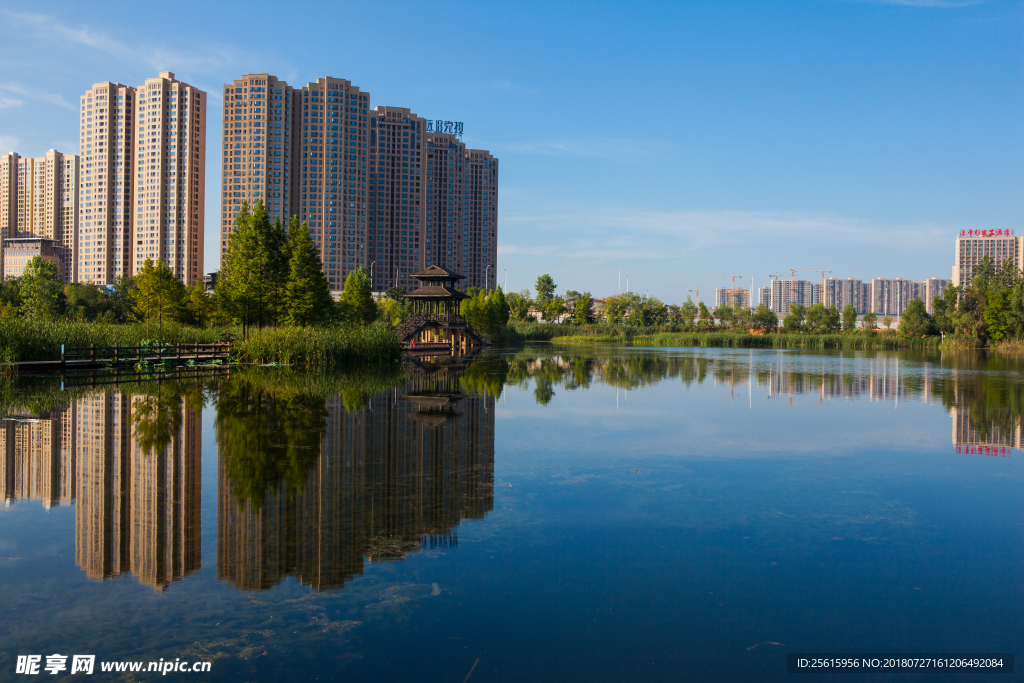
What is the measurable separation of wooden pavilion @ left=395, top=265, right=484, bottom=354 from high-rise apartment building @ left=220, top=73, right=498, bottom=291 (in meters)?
71.3

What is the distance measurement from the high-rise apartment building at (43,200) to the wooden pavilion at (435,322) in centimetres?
11033

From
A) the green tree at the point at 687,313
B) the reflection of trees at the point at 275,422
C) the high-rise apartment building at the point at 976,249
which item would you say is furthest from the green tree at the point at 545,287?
the high-rise apartment building at the point at 976,249

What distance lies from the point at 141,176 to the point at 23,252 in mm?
33298

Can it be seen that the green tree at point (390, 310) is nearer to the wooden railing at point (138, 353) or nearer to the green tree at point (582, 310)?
the green tree at point (582, 310)

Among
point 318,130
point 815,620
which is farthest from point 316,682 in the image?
point 318,130

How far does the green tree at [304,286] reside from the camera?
38.3 meters

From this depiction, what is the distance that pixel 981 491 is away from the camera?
9383mm

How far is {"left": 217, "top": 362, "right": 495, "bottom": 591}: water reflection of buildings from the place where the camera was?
601 centimetres

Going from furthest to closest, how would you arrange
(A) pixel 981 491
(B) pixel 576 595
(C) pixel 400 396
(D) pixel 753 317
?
(D) pixel 753 317, (C) pixel 400 396, (A) pixel 981 491, (B) pixel 576 595

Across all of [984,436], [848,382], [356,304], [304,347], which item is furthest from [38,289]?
[984,436]

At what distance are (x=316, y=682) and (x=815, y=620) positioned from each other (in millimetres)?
3921

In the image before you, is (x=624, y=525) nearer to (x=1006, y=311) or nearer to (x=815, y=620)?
(x=815, y=620)

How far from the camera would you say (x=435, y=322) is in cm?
4969

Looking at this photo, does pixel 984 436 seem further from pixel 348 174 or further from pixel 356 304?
pixel 348 174
